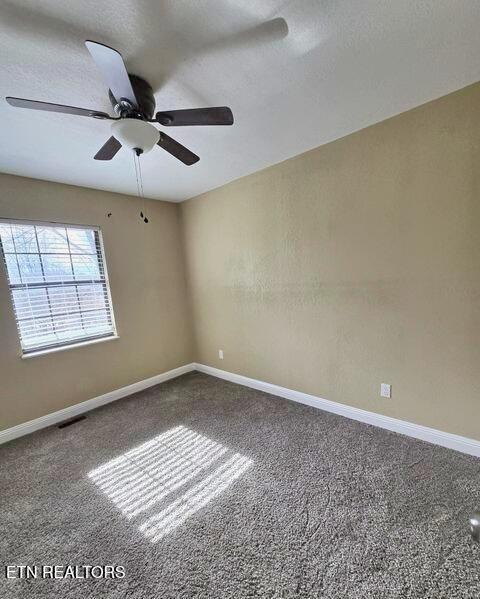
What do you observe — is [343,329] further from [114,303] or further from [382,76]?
[114,303]

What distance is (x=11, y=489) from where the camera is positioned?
1.82 metres

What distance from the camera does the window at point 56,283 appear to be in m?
2.51

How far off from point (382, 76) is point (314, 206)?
3.33ft

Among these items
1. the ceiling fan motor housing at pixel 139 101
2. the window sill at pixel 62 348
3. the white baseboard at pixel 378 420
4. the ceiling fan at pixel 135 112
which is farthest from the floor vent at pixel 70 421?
the ceiling fan motor housing at pixel 139 101

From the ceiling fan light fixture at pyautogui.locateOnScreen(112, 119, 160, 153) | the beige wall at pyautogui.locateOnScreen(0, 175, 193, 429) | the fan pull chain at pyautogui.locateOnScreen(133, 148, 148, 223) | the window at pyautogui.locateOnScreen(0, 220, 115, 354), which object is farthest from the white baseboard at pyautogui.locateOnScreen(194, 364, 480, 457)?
the ceiling fan light fixture at pyautogui.locateOnScreen(112, 119, 160, 153)

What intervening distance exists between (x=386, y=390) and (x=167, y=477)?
1.82 m

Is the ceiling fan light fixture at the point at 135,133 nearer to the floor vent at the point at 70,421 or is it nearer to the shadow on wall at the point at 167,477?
the shadow on wall at the point at 167,477

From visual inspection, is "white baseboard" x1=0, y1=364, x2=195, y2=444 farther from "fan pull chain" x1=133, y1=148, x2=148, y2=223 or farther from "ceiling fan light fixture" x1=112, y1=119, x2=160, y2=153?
"ceiling fan light fixture" x1=112, y1=119, x2=160, y2=153

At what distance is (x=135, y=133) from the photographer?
53.9 inches

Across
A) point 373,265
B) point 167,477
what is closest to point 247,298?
point 373,265

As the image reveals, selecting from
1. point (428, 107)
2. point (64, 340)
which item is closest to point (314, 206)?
point (428, 107)

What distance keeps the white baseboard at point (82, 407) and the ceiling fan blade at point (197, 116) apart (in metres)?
2.86

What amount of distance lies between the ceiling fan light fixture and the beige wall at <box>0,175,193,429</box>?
180cm

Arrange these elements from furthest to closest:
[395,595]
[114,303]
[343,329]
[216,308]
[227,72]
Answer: [216,308], [114,303], [343,329], [227,72], [395,595]
